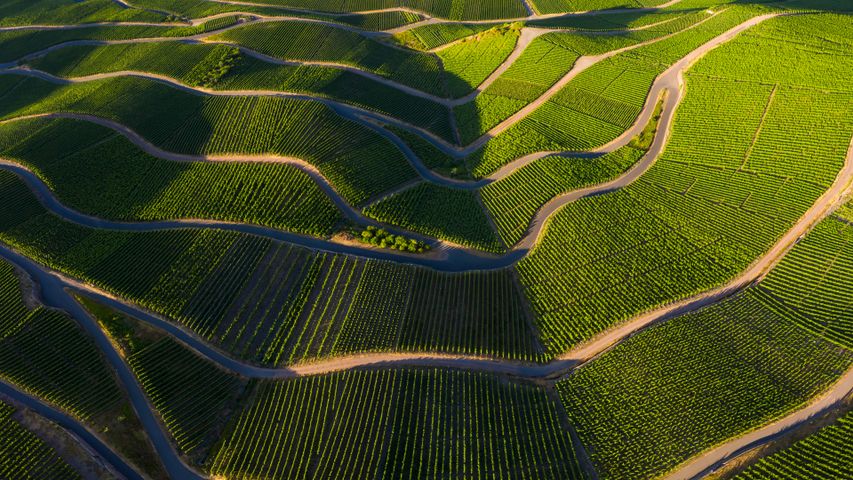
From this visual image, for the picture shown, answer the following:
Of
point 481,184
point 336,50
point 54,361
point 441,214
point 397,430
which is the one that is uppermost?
point 336,50

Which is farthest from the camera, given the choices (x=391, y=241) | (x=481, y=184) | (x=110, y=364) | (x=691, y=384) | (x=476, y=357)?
(x=481, y=184)

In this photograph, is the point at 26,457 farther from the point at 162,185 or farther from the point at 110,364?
the point at 162,185

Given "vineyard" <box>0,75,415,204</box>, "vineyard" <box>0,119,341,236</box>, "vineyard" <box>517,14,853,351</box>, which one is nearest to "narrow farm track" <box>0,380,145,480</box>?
"vineyard" <box>0,119,341,236</box>

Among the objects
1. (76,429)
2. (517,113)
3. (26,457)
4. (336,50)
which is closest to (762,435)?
(517,113)

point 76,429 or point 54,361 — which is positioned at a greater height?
point 54,361

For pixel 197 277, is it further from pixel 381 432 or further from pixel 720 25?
pixel 720 25

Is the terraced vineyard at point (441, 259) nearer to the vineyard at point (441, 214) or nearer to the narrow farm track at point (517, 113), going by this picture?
the vineyard at point (441, 214)

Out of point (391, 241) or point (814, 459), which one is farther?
point (391, 241)

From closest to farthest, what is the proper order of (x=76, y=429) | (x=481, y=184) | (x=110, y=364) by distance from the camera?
1. (x=76, y=429)
2. (x=110, y=364)
3. (x=481, y=184)
